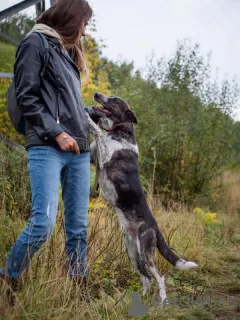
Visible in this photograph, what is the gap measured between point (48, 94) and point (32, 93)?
5.3 inches

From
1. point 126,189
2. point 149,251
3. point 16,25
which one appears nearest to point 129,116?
point 126,189

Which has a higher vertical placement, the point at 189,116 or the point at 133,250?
the point at 189,116

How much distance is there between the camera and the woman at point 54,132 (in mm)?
3352

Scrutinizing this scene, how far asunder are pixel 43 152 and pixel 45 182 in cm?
21

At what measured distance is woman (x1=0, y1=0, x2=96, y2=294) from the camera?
3.35m

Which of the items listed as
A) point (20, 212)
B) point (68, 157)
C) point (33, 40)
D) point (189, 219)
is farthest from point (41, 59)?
point (189, 219)

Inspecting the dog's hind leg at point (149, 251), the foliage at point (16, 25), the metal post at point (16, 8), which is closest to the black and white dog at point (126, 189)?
the dog's hind leg at point (149, 251)

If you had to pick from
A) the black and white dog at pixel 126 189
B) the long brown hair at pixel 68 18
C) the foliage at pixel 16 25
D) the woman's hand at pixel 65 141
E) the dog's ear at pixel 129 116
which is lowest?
the black and white dog at pixel 126 189

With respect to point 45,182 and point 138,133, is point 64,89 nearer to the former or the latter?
point 45,182

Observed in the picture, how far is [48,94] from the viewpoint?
3477 millimetres

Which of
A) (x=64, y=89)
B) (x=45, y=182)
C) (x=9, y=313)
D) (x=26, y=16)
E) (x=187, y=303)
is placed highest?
(x=26, y=16)

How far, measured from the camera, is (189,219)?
775 centimetres

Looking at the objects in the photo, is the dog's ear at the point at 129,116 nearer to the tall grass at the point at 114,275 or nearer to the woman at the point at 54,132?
the woman at the point at 54,132

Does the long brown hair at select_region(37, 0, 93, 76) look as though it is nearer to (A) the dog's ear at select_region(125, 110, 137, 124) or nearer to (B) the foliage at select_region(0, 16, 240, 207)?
(A) the dog's ear at select_region(125, 110, 137, 124)
